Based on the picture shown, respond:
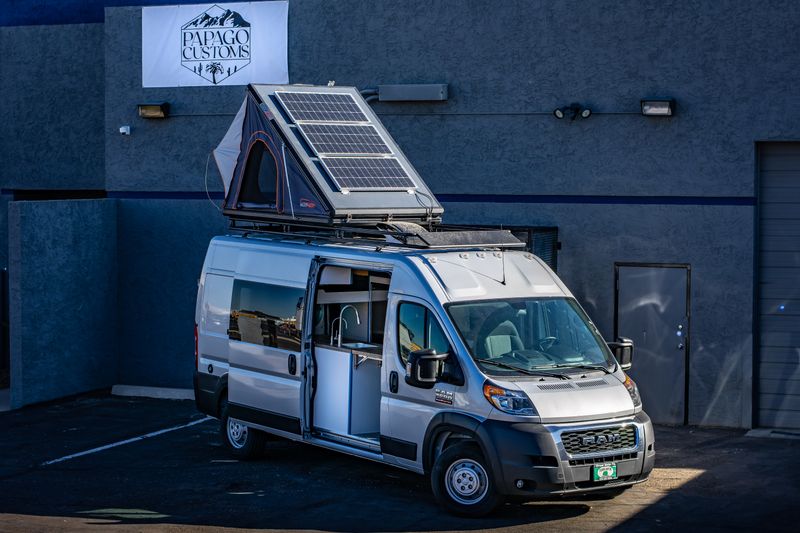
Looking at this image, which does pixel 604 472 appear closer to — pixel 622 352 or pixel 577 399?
pixel 577 399

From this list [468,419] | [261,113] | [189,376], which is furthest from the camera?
[189,376]

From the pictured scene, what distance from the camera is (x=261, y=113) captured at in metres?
14.0

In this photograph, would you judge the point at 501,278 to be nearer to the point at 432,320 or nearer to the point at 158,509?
the point at 432,320

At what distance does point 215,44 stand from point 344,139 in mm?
4989

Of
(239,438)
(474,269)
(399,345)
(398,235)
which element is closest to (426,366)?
(399,345)

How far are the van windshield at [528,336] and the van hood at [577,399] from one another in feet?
0.89

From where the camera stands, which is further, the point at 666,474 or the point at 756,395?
the point at 756,395

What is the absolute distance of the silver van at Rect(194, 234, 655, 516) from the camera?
1057 centimetres

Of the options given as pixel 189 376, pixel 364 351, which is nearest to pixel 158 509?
pixel 364 351

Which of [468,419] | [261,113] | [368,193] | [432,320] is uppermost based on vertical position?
[261,113]

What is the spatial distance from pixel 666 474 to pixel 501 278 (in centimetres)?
310

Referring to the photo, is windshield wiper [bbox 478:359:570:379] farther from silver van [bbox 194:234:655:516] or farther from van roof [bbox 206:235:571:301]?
van roof [bbox 206:235:571:301]

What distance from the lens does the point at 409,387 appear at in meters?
11.3

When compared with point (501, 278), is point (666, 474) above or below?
below
